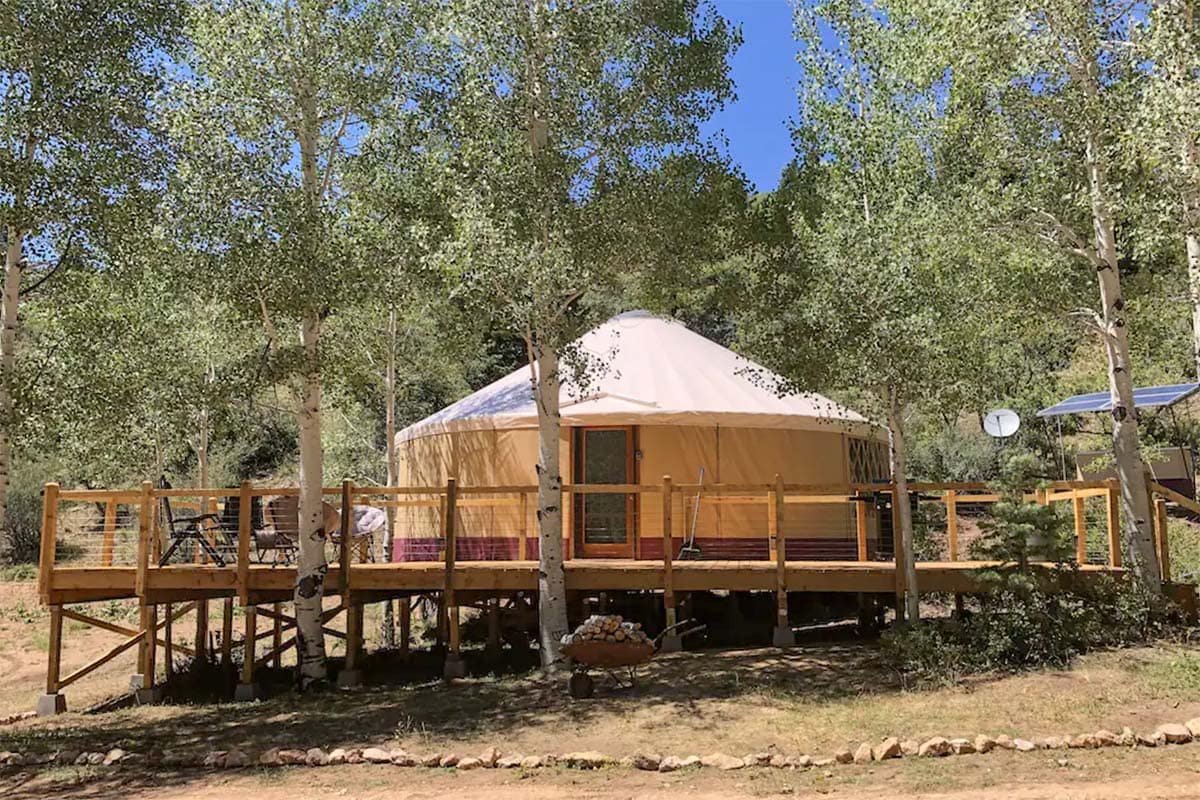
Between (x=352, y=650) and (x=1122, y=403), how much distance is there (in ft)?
21.8

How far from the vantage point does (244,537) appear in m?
8.73

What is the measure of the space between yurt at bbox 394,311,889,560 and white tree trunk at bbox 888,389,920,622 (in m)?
1.53

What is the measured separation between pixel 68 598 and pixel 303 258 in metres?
4.34

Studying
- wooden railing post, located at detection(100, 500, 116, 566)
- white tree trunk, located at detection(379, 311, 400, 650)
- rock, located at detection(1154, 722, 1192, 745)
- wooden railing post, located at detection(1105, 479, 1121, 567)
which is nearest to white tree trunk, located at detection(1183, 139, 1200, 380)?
wooden railing post, located at detection(1105, 479, 1121, 567)

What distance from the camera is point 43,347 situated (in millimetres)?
8562

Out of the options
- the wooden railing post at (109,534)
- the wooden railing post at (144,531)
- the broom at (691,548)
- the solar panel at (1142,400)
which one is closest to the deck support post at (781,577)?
the broom at (691,548)

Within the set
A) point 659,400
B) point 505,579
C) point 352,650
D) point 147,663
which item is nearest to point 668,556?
point 505,579

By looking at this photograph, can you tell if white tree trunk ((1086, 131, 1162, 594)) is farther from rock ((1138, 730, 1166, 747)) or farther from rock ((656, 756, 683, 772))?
rock ((656, 756, 683, 772))

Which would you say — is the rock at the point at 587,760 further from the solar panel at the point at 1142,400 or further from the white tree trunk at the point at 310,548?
the solar panel at the point at 1142,400

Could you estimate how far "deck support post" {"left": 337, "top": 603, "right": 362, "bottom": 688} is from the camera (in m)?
8.73

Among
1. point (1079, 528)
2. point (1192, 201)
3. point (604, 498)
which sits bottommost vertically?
point (1079, 528)

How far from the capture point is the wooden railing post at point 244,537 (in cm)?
872

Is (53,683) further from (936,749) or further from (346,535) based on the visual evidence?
(936,749)

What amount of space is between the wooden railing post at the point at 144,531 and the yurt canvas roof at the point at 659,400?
316 centimetres
